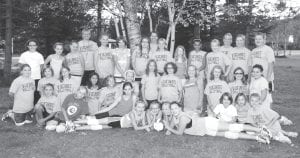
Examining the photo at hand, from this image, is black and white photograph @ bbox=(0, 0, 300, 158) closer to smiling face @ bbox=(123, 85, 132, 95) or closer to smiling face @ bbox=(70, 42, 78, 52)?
smiling face @ bbox=(123, 85, 132, 95)

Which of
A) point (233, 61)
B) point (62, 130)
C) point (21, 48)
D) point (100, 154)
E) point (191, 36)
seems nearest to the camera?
point (100, 154)

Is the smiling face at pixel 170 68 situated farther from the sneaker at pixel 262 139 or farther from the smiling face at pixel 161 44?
the sneaker at pixel 262 139

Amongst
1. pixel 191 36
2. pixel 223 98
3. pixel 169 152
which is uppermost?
pixel 191 36

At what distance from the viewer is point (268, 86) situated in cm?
778

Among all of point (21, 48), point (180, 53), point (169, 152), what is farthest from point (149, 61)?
point (21, 48)

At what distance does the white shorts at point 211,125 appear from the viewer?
7043mm

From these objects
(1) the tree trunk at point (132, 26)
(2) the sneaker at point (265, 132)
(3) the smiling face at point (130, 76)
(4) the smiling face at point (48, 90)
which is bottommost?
(2) the sneaker at point (265, 132)

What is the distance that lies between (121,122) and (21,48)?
15.4 metres

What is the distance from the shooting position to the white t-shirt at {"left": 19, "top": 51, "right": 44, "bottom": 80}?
8523 millimetres

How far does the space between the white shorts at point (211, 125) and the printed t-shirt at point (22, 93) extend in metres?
4.02

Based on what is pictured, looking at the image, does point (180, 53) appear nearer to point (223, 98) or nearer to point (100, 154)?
point (223, 98)

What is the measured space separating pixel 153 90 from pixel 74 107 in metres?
1.80

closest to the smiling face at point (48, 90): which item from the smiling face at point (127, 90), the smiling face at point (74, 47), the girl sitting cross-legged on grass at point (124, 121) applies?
the girl sitting cross-legged on grass at point (124, 121)

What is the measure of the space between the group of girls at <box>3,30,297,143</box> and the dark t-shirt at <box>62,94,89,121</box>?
0.02 m
